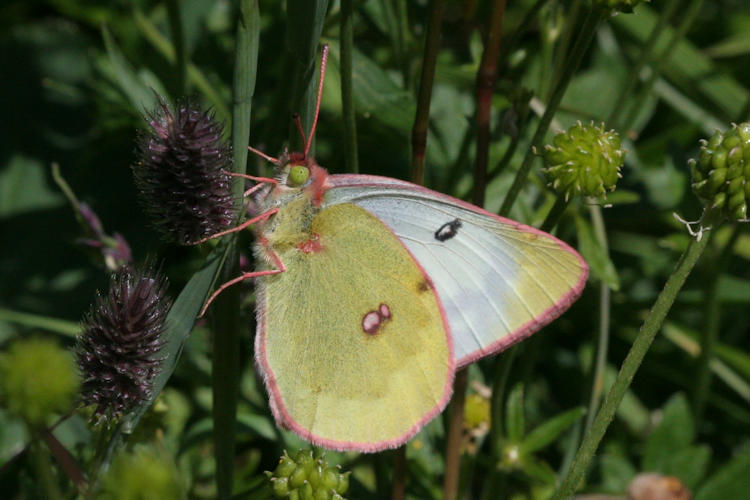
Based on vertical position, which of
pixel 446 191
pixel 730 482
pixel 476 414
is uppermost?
pixel 446 191

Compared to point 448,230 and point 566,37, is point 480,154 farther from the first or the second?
point 566,37

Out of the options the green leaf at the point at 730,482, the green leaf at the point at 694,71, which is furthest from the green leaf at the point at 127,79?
the green leaf at the point at 730,482

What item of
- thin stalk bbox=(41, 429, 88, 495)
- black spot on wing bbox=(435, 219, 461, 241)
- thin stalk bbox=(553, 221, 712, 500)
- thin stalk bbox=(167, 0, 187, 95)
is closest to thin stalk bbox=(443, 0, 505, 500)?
black spot on wing bbox=(435, 219, 461, 241)

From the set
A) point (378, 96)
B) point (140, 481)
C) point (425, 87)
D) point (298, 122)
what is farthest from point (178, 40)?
point (140, 481)

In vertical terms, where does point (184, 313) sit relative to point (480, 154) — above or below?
below

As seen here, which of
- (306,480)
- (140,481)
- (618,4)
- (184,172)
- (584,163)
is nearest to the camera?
(140,481)

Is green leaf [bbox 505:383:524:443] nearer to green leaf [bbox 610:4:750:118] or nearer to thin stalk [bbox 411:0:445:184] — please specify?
thin stalk [bbox 411:0:445:184]

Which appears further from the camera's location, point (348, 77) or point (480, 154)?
point (480, 154)
